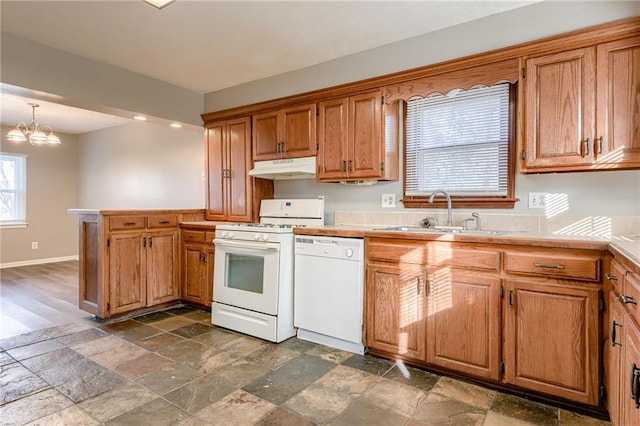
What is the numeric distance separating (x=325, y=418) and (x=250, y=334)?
1.31 m

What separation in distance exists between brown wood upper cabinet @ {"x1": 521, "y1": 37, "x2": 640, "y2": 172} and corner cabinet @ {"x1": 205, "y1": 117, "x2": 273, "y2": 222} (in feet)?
8.37

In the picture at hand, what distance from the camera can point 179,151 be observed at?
17.2 ft

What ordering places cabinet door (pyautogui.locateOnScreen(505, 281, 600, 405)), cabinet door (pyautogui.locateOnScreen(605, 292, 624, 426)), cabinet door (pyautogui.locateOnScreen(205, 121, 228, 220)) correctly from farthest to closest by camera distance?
cabinet door (pyautogui.locateOnScreen(205, 121, 228, 220)) → cabinet door (pyautogui.locateOnScreen(505, 281, 600, 405)) → cabinet door (pyautogui.locateOnScreen(605, 292, 624, 426))

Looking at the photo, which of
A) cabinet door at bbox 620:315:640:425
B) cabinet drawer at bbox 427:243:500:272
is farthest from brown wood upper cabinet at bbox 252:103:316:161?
cabinet door at bbox 620:315:640:425

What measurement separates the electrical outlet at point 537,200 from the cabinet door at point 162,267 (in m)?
3.37

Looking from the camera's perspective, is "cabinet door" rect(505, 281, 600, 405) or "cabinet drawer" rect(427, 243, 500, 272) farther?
"cabinet drawer" rect(427, 243, 500, 272)

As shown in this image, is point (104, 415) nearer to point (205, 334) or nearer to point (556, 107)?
point (205, 334)

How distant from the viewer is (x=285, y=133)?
11.6ft

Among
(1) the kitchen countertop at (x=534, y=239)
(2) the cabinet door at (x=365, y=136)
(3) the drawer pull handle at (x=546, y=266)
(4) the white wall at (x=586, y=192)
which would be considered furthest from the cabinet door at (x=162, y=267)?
(3) the drawer pull handle at (x=546, y=266)

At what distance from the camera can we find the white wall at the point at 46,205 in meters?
6.19

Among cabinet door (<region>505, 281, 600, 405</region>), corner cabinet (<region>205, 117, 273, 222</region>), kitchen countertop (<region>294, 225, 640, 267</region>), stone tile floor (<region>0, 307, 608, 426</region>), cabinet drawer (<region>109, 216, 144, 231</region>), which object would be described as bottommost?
stone tile floor (<region>0, 307, 608, 426</region>)

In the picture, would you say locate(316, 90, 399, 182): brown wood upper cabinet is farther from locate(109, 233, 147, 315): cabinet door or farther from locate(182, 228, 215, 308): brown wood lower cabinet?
locate(109, 233, 147, 315): cabinet door

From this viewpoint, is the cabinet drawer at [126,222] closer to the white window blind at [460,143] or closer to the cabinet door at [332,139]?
the cabinet door at [332,139]

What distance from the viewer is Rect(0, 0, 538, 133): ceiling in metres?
2.44
